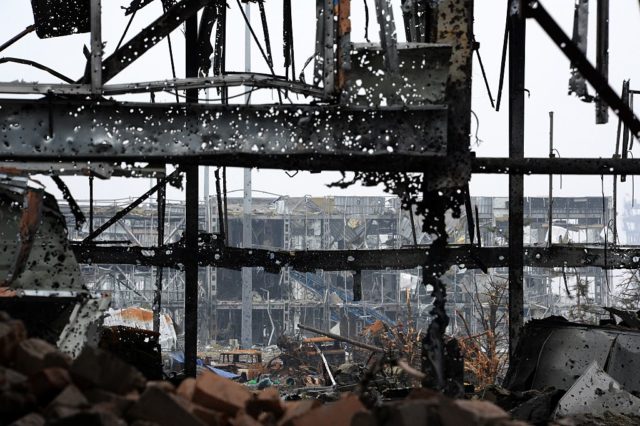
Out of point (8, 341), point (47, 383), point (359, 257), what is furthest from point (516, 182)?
point (47, 383)

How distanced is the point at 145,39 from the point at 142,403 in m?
3.98

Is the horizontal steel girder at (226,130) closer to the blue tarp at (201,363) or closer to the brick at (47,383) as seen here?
the brick at (47,383)

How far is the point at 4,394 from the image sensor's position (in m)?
4.19

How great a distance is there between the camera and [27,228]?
6.49 metres

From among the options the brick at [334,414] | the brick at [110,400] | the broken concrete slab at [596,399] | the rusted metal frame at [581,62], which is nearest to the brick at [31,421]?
the brick at [110,400]

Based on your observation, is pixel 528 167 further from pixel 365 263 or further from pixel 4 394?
pixel 4 394

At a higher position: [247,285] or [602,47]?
[602,47]

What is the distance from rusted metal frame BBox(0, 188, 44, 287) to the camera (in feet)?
21.2

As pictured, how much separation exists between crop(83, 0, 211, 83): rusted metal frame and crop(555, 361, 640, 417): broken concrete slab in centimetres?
581

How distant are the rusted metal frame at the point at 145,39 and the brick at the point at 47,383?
3246 mm

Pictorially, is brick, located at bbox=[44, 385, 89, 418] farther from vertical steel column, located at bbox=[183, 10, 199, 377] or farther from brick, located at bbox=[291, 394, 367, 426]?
vertical steel column, located at bbox=[183, 10, 199, 377]

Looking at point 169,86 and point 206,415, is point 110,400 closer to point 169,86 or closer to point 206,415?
point 206,415

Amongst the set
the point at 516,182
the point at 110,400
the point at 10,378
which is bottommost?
the point at 110,400

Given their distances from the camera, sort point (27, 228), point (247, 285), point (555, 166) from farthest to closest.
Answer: point (247, 285), point (555, 166), point (27, 228)
